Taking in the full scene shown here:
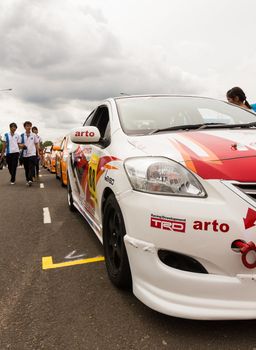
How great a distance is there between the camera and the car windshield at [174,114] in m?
3.28

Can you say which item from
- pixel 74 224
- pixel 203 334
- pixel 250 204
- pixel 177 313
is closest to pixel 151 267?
pixel 177 313

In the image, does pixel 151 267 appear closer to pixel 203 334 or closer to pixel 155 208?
pixel 155 208

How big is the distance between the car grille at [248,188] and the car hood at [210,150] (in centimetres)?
3

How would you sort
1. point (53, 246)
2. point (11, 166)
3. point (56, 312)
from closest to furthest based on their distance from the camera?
point (56, 312), point (53, 246), point (11, 166)

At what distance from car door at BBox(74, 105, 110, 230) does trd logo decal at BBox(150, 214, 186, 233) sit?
1057 mm

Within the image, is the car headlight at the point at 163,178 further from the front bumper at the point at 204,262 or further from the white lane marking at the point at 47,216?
the white lane marking at the point at 47,216

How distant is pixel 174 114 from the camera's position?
3.54 m

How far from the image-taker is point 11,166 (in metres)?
11.6

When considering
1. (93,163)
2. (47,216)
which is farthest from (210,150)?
(47,216)

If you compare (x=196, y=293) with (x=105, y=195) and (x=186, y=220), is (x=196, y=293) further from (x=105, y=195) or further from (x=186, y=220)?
(x=105, y=195)

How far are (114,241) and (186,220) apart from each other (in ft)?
3.24

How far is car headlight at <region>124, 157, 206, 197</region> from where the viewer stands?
2.23 meters

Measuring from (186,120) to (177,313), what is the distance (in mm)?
1886

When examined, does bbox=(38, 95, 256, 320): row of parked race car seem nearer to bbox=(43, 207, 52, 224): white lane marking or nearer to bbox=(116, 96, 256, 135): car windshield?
bbox=(116, 96, 256, 135): car windshield
